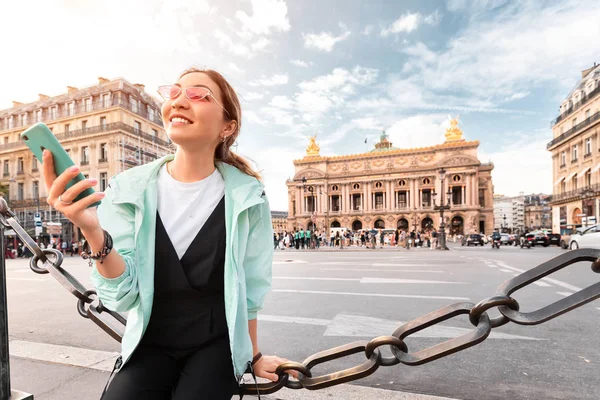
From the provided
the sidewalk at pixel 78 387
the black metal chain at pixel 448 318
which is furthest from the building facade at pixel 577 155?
the black metal chain at pixel 448 318

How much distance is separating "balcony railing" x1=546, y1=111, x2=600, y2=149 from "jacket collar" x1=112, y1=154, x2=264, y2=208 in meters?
44.7

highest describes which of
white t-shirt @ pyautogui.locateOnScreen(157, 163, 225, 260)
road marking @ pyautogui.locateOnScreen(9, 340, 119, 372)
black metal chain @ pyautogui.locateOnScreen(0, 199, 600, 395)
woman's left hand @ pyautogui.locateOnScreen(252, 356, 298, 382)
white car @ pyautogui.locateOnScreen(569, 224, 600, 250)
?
white t-shirt @ pyautogui.locateOnScreen(157, 163, 225, 260)

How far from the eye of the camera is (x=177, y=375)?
1463mm

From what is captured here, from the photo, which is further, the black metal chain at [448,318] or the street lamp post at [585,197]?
the street lamp post at [585,197]

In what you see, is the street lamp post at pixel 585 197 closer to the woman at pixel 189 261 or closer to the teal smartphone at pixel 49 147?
the woman at pixel 189 261

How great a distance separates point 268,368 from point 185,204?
0.86 metres

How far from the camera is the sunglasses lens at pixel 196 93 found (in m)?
1.52

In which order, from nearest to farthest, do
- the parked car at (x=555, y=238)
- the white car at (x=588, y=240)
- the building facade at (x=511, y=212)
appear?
the white car at (x=588, y=240) < the parked car at (x=555, y=238) < the building facade at (x=511, y=212)

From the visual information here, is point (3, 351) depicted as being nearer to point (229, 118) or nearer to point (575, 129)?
point (229, 118)

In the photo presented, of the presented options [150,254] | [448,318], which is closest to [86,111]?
[150,254]

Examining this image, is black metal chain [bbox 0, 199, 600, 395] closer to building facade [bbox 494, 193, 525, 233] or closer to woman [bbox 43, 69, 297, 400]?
woman [bbox 43, 69, 297, 400]

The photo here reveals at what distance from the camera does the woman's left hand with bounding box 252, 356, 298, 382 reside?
1480mm

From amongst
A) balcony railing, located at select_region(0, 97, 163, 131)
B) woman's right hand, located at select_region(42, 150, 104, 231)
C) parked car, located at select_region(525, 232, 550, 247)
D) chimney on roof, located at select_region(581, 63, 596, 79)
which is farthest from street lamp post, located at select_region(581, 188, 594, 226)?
balcony railing, located at select_region(0, 97, 163, 131)

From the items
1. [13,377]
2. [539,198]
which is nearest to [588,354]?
[13,377]
